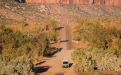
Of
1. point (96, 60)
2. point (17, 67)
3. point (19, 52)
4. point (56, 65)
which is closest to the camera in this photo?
point (17, 67)

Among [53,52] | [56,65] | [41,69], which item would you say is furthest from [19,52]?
[53,52]

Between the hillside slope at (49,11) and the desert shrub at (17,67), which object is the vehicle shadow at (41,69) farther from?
the hillside slope at (49,11)

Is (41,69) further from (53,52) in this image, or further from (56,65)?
(53,52)

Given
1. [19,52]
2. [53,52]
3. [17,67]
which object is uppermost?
[19,52]

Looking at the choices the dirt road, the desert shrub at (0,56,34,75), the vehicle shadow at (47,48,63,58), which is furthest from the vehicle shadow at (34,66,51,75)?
the vehicle shadow at (47,48,63,58)

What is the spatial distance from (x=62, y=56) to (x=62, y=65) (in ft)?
31.8

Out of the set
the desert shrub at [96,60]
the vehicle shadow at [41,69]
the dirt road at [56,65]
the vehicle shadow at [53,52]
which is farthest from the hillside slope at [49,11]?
the desert shrub at [96,60]

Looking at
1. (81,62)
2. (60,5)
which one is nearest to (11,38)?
(81,62)

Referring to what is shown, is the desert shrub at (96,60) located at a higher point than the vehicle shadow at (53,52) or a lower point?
higher

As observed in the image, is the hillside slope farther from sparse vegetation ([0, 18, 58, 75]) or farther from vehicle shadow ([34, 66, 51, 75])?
vehicle shadow ([34, 66, 51, 75])

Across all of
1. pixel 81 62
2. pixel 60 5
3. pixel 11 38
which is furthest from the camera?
pixel 60 5

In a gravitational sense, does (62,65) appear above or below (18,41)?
below

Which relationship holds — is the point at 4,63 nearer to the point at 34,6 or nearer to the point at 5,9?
the point at 5,9

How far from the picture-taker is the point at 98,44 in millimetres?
52062
